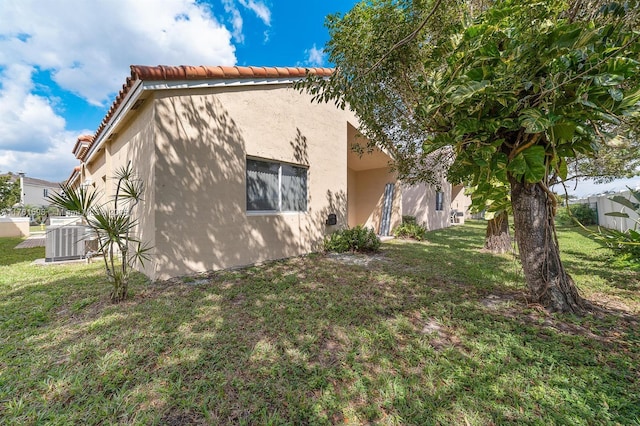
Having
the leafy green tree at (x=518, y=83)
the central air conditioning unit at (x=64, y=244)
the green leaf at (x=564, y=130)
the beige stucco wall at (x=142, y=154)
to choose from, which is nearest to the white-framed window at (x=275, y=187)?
the beige stucco wall at (x=142, y=154)

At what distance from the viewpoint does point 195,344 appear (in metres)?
2.71

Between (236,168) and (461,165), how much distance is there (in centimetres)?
445

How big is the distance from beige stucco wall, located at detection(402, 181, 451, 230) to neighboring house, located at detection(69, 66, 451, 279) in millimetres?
6865

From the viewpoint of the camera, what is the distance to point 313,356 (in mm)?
2547

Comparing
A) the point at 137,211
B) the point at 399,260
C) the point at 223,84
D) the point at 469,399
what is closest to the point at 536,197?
the point at 469,399

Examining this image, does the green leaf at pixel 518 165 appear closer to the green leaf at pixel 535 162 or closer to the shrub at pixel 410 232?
the green leaf at pixel 535 162

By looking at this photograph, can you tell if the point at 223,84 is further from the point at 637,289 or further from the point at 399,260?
the point at 637,289

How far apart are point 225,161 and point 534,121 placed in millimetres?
5170

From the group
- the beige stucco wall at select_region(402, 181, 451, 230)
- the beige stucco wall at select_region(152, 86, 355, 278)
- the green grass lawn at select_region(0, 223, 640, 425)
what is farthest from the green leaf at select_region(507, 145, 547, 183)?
the beige stucco wall at select_region(402, 181, 451, 230)

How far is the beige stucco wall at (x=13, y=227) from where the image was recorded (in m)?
12.4

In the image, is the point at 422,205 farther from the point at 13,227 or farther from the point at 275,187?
the point at 13,227

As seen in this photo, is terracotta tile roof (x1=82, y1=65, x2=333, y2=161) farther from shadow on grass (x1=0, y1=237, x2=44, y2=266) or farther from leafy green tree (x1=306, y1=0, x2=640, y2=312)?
shadow on grass (x1=0, y1=237, x2=44, y2=266)

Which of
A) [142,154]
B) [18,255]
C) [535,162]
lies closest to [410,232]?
[535,162]

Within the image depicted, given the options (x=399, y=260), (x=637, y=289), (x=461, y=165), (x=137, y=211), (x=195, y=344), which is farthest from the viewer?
(x=399, y=260)
